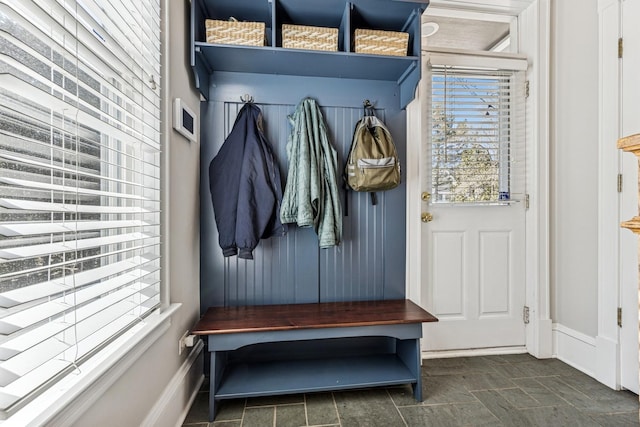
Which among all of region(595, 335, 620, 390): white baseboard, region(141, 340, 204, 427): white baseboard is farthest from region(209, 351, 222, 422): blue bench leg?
region(595, 335, 620, 390): white baseboard

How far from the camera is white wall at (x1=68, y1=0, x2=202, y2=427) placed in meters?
1.05

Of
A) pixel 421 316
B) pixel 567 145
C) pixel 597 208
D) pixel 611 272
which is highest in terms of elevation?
pixel 567 145

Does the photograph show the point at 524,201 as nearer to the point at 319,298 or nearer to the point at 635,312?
the point at 635,312

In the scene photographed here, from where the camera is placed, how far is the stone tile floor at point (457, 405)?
1.47 metres

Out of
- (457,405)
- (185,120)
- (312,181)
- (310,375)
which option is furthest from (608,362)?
(185,120)

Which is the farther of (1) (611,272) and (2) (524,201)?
(2) (524,201)

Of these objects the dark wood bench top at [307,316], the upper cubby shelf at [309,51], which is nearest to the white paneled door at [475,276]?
the dark wood bench top at [307,316]

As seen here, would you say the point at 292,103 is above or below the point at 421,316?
above

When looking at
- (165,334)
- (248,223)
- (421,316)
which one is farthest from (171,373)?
(421,316)

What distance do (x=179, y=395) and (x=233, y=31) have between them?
1741 mm

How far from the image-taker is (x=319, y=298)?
1.92 meters

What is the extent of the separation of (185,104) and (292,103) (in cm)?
61

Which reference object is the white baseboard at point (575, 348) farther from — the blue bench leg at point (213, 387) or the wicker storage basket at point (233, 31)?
the wicker storage basket at point (233, 31)

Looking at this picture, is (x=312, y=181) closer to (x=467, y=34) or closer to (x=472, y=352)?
(x=472, y=352)
